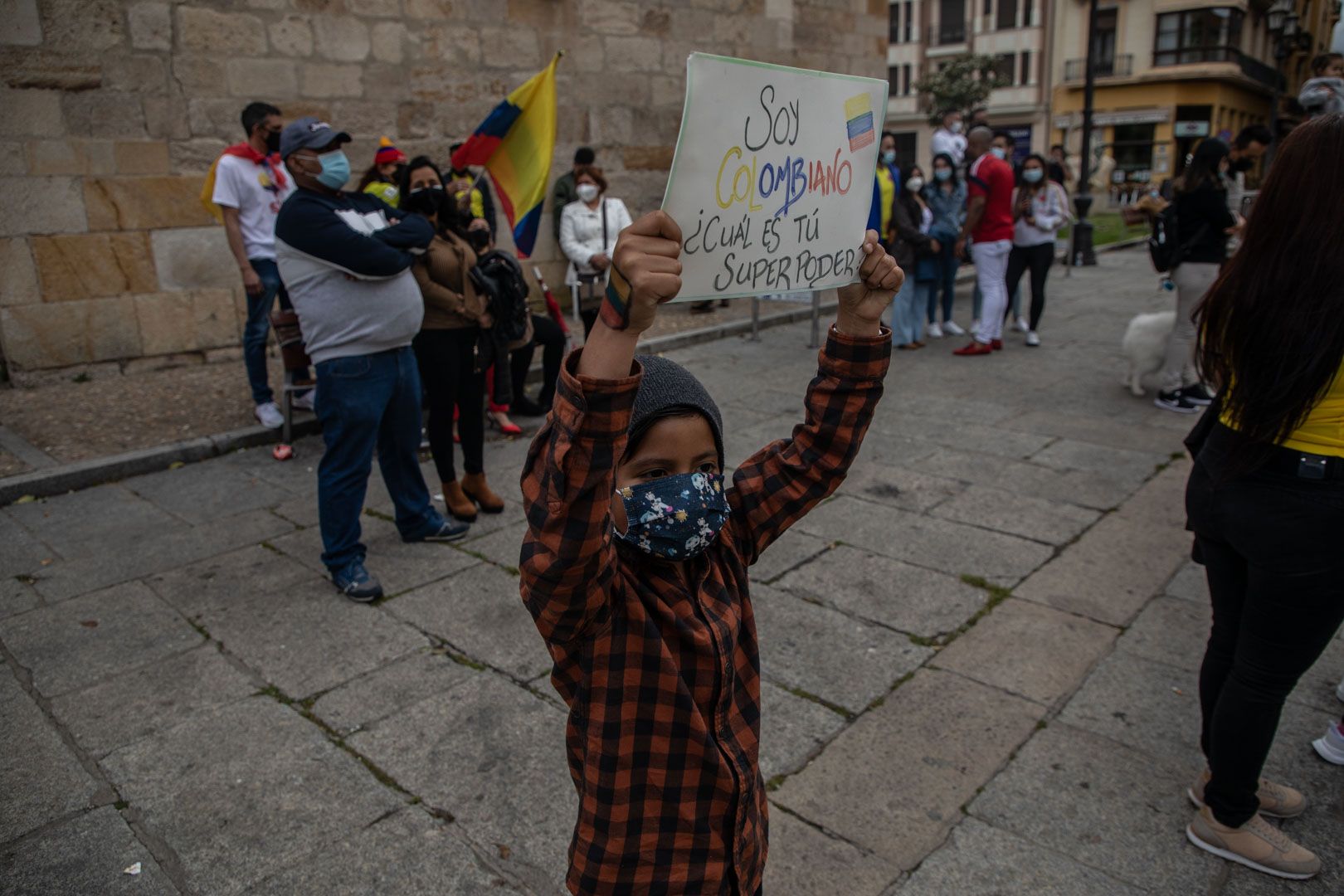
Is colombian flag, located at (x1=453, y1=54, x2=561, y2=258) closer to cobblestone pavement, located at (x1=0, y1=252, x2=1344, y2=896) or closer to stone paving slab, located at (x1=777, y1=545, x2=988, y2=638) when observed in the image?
cobblestone pavement, located at (x1=0, y1=252, x2=1344, y2=896)

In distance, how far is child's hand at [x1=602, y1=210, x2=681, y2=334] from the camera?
1.22 m

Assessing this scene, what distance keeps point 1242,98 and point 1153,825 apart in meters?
48.0

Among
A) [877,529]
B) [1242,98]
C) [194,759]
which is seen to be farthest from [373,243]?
[1242,98]

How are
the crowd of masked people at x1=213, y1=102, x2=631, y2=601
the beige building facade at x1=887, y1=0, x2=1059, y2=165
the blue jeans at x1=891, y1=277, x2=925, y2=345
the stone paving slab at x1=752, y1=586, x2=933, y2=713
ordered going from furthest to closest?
the beige building facade at x1=887, y1=0, x2=1059, y2=165, the blue jeans at x1=891, y1=277, x2=925, y2=345, the crowd of masked people at x1=213, y1=102, x2=631, y2=601, the stone paving slab at x1=752, y1=586, x2=933, y2=713

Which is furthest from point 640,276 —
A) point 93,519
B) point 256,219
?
point 256,219

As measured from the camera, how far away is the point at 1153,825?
260 centimetres

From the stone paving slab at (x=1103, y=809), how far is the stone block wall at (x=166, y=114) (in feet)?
23.8

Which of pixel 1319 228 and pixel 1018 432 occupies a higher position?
pixel 1319 228

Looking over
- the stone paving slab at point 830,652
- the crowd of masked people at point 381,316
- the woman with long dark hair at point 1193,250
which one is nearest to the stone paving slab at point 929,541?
the stone paving slab at point 830,652

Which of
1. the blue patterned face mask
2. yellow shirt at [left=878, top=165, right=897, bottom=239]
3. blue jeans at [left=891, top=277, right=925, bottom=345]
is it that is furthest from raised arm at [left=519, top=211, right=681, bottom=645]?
blue jeans at [left=891, top=277, right=925, bottom=345]

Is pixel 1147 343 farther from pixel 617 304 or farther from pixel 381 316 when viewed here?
pixel 617 304

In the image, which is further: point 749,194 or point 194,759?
point 194,759

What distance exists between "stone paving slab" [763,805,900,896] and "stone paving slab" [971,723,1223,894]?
38cm

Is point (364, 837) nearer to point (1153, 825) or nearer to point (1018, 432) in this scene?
point (1153, 825)
